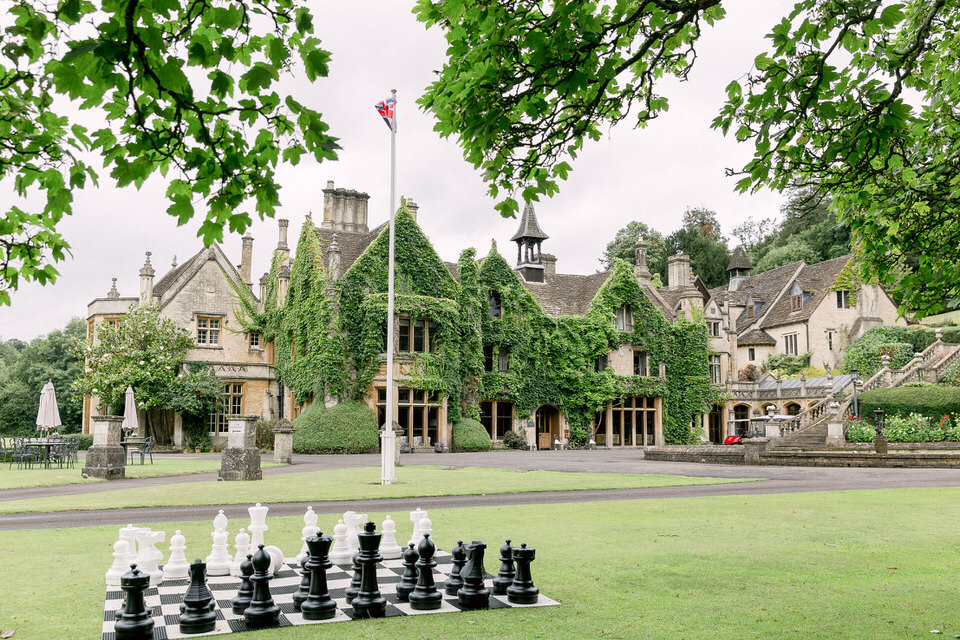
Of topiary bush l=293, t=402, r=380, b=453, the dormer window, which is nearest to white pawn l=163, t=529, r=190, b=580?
topiary bush l=293, t=402, r=380, b=453

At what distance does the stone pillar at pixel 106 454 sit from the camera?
2033 centimetres

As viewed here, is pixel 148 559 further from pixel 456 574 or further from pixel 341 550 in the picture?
pixel 456 574

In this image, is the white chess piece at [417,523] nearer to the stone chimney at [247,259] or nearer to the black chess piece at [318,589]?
the black chess piece at [318,589]

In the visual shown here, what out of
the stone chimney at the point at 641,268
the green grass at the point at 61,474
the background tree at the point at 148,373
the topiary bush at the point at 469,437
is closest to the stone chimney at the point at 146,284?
the background tree at the point at 148,373

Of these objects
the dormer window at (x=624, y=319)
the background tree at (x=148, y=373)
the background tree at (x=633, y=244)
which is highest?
the background tree at (x=633, y=244)

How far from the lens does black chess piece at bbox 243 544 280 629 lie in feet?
16.9

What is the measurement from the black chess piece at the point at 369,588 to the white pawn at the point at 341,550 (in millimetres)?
1419

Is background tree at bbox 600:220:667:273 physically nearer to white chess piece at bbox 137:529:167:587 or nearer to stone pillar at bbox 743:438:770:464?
stone pillar at bbox 743:438:770:464

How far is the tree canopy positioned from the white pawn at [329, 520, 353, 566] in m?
3.48

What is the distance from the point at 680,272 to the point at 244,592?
54041mm

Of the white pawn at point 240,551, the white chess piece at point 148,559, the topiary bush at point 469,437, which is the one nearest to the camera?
the white chess piece at point 148,559

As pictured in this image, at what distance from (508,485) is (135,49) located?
1506 centimetres

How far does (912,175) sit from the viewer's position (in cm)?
641

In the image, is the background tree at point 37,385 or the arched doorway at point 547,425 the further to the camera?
the background tree at point 37,385
